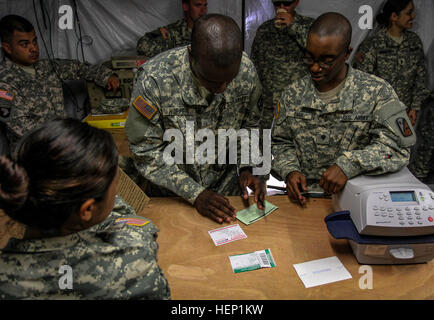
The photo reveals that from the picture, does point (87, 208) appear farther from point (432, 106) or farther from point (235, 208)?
point (432, 106)

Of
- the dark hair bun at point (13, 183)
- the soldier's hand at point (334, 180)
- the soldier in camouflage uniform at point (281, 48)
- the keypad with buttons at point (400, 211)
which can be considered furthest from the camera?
the soldier in camouflage uniform at point (281, 48)

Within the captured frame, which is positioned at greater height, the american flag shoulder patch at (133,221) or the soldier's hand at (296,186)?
the american flag shoulder patch at (133,221)

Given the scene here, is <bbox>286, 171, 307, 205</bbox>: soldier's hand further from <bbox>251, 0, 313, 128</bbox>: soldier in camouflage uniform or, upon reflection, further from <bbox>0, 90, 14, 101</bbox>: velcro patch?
<bbox>0, 90, 14, 101</bbox>: velcro patch

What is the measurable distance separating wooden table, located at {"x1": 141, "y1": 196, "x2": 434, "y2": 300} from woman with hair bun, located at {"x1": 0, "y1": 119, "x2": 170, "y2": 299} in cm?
25

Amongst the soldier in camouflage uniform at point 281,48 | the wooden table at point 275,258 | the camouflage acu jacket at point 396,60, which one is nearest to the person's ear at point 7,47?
the wooden table at point 275,258

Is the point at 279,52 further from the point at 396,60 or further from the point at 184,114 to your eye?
the point at 184,114

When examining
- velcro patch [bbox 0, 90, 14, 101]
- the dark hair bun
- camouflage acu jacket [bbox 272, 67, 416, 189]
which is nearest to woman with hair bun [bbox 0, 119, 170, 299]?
the dark hair bun

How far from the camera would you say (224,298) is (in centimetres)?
102

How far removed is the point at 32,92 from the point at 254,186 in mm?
2198

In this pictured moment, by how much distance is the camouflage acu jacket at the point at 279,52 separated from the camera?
3016mm

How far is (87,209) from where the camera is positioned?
0.77 metres

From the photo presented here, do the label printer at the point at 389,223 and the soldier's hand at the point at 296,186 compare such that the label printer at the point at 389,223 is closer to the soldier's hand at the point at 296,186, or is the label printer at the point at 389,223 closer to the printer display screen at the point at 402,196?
the printer display screen at the point at 402,196

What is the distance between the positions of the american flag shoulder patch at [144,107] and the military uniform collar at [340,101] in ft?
2.54
